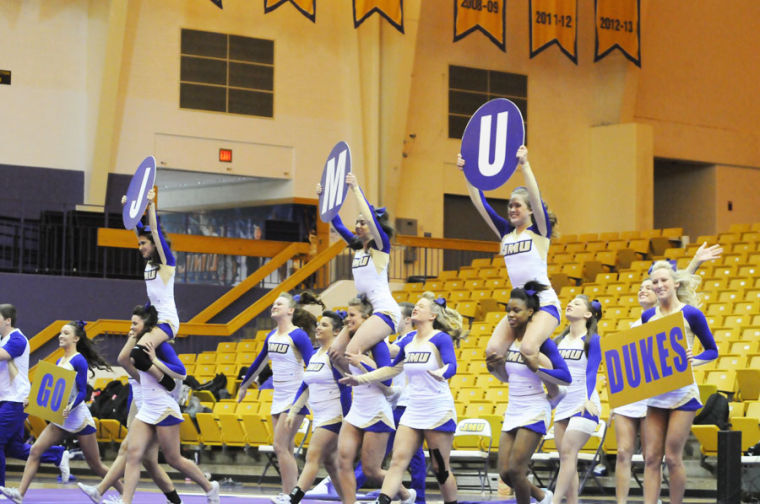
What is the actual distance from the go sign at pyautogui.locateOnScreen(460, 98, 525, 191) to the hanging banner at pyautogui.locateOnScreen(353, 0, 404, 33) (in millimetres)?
15017

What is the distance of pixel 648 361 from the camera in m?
7.14

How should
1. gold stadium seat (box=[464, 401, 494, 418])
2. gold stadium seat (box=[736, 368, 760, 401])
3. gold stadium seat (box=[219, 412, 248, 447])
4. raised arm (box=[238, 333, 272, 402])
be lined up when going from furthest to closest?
gold stadium seat (box=[219, 412, 248, 447]) < gold stadium seat (box=[464, 401, 494, 418]) < gold stadium seat (box=[736, 368, 760, 401]) < raised arm (box=[238, 333, 272, 402])

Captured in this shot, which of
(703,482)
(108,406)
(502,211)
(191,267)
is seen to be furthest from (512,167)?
(502,211)

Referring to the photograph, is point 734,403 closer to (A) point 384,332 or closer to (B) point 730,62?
(A) point 384,332

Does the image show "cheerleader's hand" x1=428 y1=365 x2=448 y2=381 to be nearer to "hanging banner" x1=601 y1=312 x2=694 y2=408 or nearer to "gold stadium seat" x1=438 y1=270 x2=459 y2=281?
"hanging banner" x1=601 y1=312 x2=694 y2=408

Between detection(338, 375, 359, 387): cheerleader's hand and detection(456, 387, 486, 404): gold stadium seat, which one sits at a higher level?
detection(338, 375, 359, 387): cheerleader's hand

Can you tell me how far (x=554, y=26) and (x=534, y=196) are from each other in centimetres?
1784

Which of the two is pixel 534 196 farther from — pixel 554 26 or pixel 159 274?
pixel 554 26

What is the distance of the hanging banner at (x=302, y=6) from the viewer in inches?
856

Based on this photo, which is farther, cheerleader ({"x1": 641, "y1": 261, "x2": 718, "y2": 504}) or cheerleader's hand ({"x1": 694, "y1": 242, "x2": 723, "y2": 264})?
cheerleader's hand ({"x1": 694, "y1": 242, "x2": 723, "y2": 264})

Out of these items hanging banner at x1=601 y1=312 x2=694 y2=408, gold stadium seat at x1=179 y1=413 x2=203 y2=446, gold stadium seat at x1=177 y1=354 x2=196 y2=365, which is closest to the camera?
hanging banner at x1=601 y1=312 x2=694 y2=408

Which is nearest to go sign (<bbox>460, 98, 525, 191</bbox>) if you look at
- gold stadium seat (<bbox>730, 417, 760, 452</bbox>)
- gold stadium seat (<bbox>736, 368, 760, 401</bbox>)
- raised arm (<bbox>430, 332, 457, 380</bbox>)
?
raised arm (<bbox>430, 332, 457, 380</bbox>)

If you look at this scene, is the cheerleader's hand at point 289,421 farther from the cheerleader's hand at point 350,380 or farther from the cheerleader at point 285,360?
the cheerleader's hand at point 350,380

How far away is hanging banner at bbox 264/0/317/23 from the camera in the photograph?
21734 millimetres
